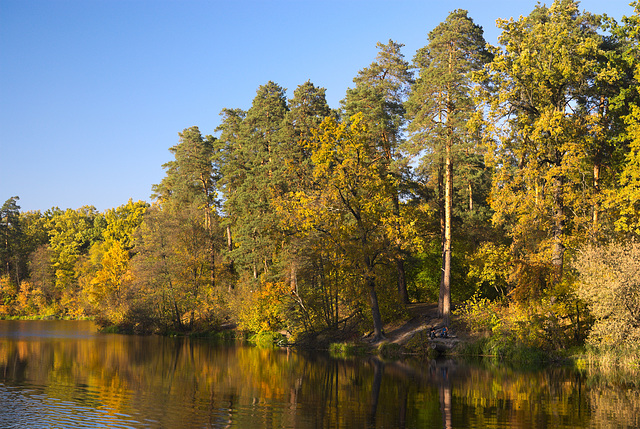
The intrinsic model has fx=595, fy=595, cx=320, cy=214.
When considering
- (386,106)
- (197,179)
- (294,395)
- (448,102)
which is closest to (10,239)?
(197,179)

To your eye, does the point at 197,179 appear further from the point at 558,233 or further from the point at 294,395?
the point at 294,395

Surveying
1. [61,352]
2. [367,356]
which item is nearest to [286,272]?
[367,356]

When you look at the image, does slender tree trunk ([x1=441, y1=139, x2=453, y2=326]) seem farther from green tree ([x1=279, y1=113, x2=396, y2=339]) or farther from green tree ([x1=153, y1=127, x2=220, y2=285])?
green tree ([x1=153, y1=127, x2=220, y2=285])

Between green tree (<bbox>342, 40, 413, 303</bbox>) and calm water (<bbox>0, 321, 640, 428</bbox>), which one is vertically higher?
green tree (<bbox>342, 40, 413, 303</bbox>)

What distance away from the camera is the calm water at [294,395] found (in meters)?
15.1

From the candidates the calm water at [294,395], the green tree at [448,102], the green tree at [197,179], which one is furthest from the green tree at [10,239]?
the green tree at [448,102]

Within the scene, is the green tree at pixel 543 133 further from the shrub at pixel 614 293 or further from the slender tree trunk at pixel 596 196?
the shrub at pixel 614 293

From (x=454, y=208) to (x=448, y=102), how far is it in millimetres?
12932

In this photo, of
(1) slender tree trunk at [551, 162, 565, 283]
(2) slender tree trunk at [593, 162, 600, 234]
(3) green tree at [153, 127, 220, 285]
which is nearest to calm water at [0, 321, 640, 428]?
(1) slender tree trunk at [551, 162, 565, 283]

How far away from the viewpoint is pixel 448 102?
3688cm

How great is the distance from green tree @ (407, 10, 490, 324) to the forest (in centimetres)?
13

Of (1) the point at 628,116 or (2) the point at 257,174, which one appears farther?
(2) the point at 257,174

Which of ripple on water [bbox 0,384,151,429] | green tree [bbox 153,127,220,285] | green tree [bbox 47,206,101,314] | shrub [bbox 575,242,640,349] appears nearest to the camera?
ripple on water [bbox 0,384,151,429]

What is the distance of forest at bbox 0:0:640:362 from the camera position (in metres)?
30.6
